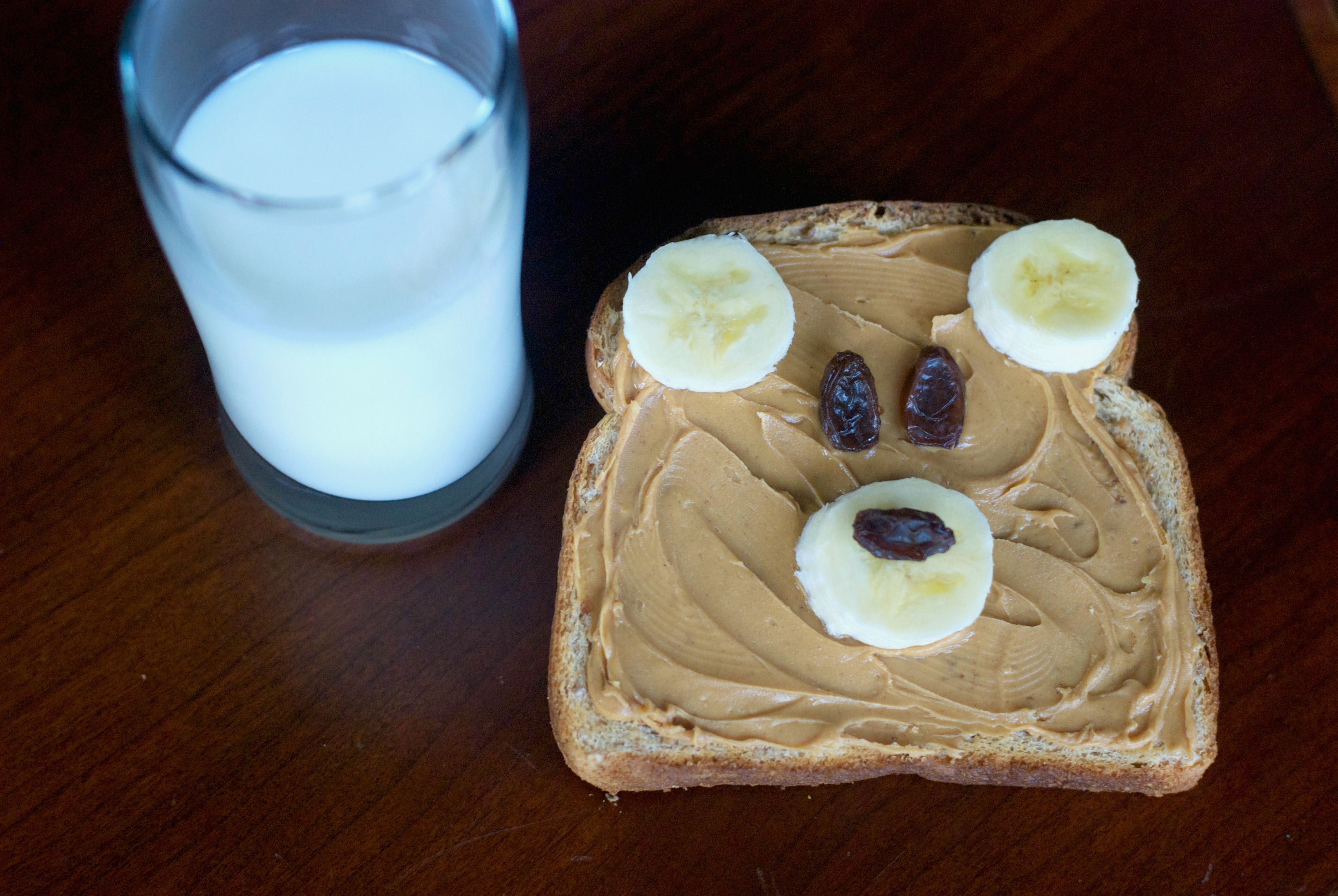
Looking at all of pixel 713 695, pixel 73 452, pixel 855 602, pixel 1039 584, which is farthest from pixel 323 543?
pixel 1039 584

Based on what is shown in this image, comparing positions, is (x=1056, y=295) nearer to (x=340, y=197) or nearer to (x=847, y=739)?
(x=847, y=739)

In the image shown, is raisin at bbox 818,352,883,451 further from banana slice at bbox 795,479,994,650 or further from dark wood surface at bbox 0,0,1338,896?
dark wood surface at bbox 0,0,1338,896

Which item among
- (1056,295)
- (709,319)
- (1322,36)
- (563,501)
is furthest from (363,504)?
(1322,36)

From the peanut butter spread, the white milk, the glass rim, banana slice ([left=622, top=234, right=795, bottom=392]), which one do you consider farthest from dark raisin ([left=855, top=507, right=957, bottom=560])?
the glass rim

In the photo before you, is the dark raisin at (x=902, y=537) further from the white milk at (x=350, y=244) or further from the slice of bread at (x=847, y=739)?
the white milk at (x=350, y=244)

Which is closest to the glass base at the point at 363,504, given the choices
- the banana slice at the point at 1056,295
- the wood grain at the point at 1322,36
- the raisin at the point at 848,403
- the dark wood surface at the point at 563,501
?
the dark wood surface at the point at 563,501
